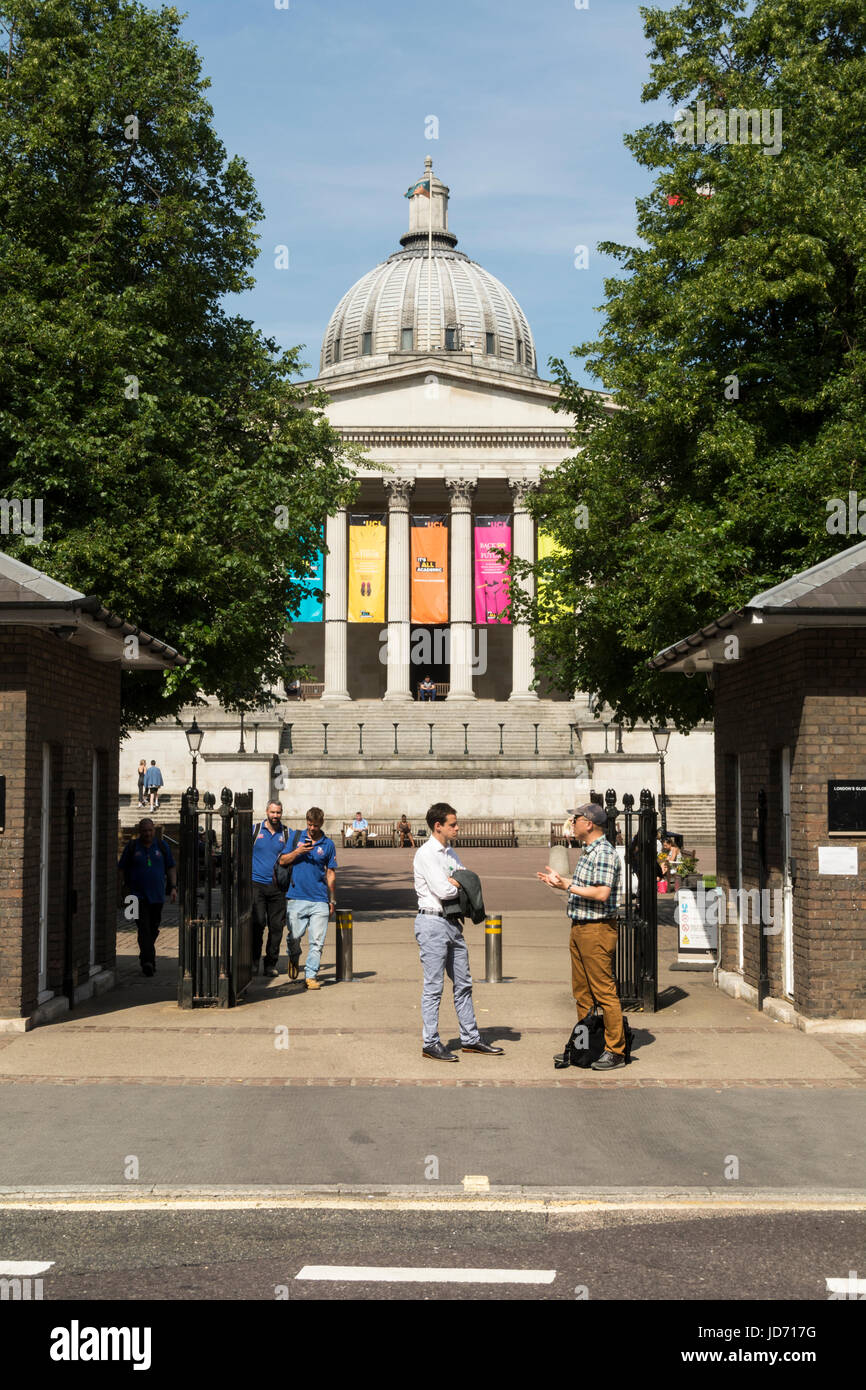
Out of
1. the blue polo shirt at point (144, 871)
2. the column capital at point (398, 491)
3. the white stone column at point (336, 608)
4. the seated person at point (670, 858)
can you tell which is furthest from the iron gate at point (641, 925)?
the column capital at point (398, 491)

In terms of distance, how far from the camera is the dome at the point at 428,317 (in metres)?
84.8

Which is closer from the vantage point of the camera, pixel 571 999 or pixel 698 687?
pixel 571 999

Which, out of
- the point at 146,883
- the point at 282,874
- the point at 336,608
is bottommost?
the point at 146,883

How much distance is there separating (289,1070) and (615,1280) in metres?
4.86

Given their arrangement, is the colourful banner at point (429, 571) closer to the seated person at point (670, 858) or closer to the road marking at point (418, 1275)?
the seated person at point (670, 858)

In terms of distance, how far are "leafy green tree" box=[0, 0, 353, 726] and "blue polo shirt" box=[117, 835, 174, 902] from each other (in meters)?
3.15

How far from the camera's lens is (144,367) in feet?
62.7

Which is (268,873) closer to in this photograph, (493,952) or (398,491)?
(493,952)

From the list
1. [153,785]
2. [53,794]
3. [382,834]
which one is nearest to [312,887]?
[53,794]

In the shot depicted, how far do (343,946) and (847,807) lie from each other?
5801mm

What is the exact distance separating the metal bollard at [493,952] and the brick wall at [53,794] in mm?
4045

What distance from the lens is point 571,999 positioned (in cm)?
1400

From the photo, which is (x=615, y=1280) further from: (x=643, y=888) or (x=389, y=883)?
(x=389, y=883)
